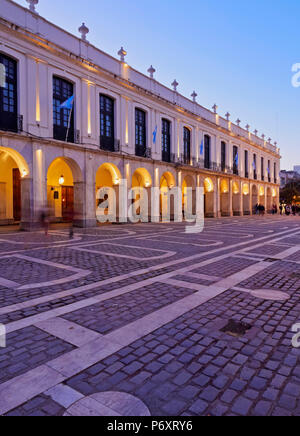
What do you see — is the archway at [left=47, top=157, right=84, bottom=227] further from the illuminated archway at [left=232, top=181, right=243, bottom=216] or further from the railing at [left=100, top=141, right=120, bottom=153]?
the illuminated archway at [left=232, top=181, right=243, bottom=216]

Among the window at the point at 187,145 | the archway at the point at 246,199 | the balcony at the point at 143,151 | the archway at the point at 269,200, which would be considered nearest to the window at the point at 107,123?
the balcony at the point at 143,151

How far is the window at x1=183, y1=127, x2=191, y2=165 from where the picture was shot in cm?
2990

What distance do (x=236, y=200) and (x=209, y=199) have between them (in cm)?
747

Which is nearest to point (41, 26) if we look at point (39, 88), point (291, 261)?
point (39, 88)

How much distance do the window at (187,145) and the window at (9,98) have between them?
1753 cm

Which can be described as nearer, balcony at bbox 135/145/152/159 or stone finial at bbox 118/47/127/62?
stone finial at bbox 118/47/127/62

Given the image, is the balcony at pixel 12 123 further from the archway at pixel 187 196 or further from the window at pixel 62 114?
the archway at pixel 187 196

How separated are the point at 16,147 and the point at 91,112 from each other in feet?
21.1

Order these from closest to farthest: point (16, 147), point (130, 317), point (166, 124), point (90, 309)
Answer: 1. point (130, 317)
2. point (90, 309)
3. point (16, 147)
4. point (166, 124)

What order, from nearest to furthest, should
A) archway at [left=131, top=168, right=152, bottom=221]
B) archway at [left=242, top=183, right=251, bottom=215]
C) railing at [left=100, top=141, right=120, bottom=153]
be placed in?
1. railing at [left=100, top=141, right=120, bottom=153]
2. archway at [left=131, top=168, right=152, bottom=221]
3. archway at [left=242, top=183, right=251, bottom=215]

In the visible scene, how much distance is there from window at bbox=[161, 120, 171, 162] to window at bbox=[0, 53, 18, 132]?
1397 cm

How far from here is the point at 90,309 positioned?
14.5 ft

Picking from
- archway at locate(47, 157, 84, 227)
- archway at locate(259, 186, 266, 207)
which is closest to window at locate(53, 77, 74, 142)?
archway at locate(47, 157, 84, 227)
